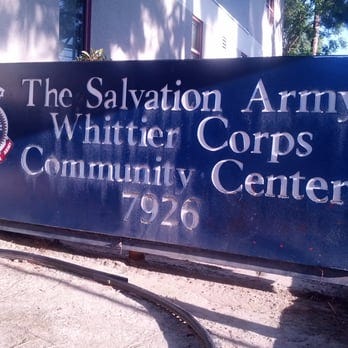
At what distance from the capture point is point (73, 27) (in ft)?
33.2

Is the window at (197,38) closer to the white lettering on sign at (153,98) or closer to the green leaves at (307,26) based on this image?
the white lettering on sign at (153,98)

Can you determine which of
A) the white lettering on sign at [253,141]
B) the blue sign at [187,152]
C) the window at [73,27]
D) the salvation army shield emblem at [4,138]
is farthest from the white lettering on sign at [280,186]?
the window at [73,27]

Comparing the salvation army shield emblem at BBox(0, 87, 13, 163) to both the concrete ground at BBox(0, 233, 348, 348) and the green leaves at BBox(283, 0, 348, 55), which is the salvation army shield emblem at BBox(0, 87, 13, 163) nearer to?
the concrete ground at BBox(0, 233, 348, 348)

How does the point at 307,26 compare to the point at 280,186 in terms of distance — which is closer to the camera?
the point at 280,186

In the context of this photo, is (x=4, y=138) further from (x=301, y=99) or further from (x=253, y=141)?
(x=301, y=99)

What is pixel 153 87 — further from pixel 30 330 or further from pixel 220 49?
pixel 220 49

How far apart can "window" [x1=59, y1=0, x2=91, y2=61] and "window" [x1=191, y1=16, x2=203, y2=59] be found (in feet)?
16.1

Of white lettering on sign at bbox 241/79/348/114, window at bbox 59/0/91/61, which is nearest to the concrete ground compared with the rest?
white lettering on sign at bbox 241/79/348/114

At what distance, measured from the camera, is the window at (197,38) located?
48.4 feet

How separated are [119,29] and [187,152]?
674 centimetres

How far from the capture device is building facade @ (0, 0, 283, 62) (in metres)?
8.60

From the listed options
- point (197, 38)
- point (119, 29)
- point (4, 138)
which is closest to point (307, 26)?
point (197, 38)

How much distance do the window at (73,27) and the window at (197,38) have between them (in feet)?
16.1

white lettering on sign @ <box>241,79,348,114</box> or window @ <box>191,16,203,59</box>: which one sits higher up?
window @ <box>191,16,203,59</box>
